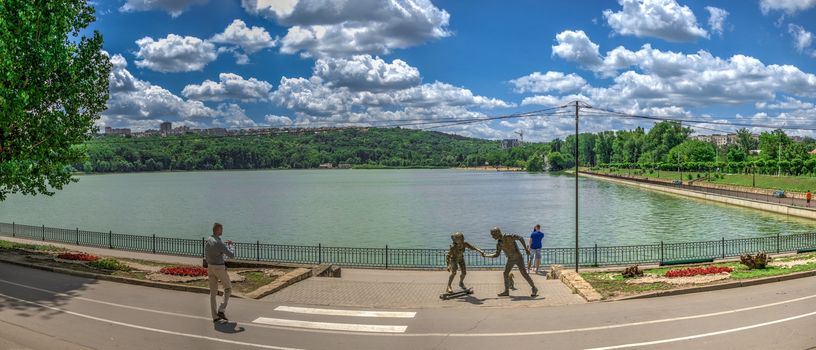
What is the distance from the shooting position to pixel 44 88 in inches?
828

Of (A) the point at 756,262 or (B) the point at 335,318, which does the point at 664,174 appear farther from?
(B) the point at 335,318

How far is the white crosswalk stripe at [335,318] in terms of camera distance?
12227 millimetres

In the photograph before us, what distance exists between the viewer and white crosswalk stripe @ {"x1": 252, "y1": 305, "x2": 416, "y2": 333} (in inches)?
481

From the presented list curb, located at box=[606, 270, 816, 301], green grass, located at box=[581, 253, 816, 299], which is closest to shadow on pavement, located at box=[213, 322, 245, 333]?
green grass, located at box=[581, 253, 816, 299]

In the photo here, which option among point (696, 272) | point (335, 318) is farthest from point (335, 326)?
point (696, 272)

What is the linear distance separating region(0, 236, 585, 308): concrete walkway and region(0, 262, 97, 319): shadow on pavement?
200 inches

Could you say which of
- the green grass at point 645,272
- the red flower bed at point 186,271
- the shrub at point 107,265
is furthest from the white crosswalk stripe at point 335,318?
the shrub at point 107,265

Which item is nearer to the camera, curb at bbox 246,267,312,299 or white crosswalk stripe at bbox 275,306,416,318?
white crosswalk stripe at bbox 275,306,416,318

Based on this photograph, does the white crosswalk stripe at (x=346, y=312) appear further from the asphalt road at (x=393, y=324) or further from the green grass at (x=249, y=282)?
the green grass at (x=249, y=282)

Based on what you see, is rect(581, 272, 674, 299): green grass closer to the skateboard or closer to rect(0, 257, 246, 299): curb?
the skateboard

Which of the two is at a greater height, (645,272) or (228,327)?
(228,327)

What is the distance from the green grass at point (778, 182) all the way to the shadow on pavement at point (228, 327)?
84.9 meters

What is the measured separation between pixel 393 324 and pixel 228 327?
137 inches

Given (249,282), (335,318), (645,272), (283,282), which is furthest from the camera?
(645,272)
